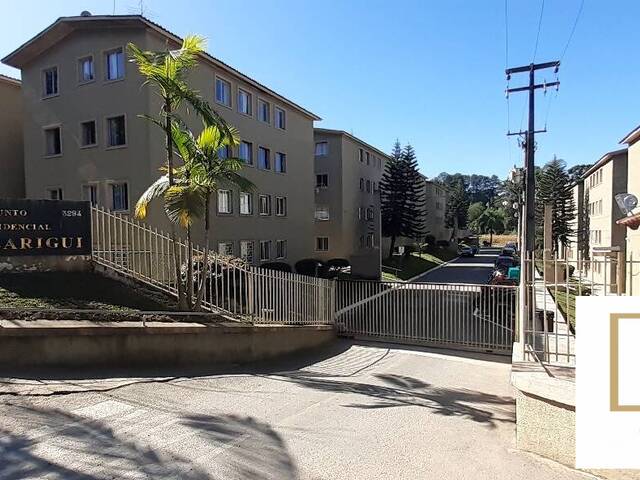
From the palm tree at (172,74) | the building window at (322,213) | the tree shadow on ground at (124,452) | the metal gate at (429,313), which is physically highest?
the palm tree at (172,74)

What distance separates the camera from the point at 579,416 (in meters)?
3.88

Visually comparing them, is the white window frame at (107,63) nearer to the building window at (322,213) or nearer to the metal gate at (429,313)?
the metal gate at (429,313)

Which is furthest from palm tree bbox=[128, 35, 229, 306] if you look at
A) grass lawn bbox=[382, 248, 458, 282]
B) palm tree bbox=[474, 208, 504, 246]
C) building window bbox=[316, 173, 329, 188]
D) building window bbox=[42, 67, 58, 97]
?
palm tree bbox=[474, 208, 504, 246]

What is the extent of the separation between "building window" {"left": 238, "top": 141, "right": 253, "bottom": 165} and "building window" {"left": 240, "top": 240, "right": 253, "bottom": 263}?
412 centimetres

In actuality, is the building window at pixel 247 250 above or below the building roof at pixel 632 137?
below

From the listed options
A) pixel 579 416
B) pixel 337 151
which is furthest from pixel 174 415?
pixel 337 151

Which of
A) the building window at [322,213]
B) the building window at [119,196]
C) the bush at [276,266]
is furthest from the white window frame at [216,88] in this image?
the building window at [322,213]

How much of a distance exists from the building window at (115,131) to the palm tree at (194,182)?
10471 millimetres

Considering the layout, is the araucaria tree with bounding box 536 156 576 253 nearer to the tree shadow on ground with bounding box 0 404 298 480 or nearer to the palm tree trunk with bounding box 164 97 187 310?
the palm tree trunk with bounding box 164 97 187 310

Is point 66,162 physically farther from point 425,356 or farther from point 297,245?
point 425,356

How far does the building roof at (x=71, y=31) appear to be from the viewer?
17.0 meters

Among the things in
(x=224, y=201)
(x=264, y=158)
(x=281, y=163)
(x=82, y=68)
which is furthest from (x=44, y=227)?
(x=281, y=163)

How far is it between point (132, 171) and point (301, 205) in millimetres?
12720

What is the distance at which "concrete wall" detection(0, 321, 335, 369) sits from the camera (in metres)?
6.46
